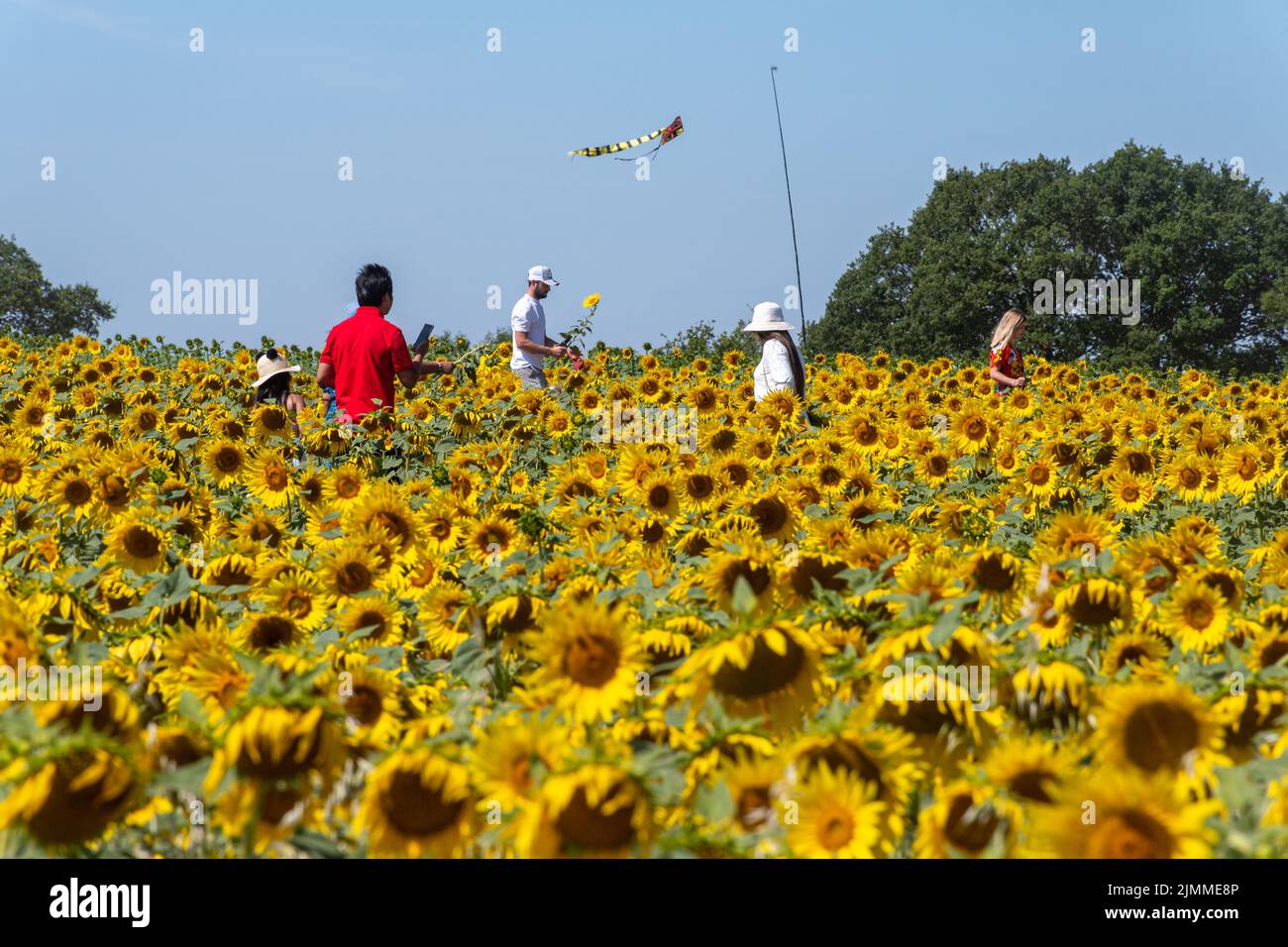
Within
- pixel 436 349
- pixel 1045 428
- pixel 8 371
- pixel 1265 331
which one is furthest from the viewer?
pixel 1265 331

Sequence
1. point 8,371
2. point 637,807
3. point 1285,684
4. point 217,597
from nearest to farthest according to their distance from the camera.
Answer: point 637,807 → point 1285,684 → point 217,597 → point 8,371

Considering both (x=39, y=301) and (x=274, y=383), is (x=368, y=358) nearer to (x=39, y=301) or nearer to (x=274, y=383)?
(x=274, y=383)

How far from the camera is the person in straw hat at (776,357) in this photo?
37.3ft

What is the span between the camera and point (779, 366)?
448 inches

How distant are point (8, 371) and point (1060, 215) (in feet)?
209

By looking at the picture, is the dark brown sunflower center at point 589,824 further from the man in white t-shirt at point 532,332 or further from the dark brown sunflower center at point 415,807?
the man in white t-shirt at point 532,332

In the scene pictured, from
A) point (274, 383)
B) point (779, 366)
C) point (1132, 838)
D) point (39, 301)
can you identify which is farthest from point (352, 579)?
point (39, 301)

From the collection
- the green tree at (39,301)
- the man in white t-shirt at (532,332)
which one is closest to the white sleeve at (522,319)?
the man in white t-shirt at (532,332)

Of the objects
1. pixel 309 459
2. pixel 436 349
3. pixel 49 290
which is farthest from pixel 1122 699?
pixel 49 290

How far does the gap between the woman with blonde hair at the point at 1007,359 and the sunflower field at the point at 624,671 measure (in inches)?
254

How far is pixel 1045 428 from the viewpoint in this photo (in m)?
9.98

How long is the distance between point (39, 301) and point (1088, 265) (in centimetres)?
6377

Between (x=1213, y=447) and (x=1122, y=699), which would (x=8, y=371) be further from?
(x=1122, y=699)

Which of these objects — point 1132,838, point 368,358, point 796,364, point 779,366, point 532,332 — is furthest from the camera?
point 532,332
